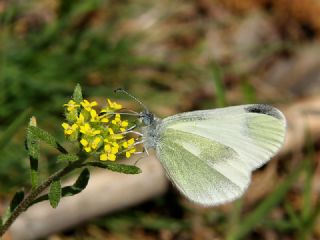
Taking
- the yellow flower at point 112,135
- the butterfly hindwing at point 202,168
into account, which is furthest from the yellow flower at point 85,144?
the butterfly hindwing at point 202,168

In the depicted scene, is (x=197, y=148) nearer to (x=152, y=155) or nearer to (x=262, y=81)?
(x=152, y=155)

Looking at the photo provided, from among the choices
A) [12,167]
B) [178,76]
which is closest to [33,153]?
[12,167]

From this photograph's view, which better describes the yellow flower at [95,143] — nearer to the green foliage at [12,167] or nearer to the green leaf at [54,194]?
the green leaf at [54,194]

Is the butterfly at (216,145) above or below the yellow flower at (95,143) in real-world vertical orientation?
above

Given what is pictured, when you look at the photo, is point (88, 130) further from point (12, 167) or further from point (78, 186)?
point (12, 167)

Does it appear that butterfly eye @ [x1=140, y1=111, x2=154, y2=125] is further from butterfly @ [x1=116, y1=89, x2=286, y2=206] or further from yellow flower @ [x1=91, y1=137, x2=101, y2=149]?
yellow flower @ [x1=91, y1=137, x2=101, y2=149]

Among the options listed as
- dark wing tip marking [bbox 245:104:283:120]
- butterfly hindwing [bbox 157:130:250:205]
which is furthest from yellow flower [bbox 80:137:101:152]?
dark wing tip marking [bbox 245:104:283:120]
